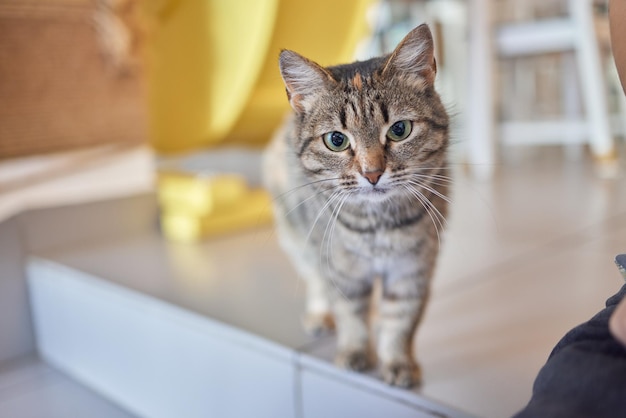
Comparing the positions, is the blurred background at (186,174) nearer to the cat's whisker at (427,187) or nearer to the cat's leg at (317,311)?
the cat's leg at (317,311)

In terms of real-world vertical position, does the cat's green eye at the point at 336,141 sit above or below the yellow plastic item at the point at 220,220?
above

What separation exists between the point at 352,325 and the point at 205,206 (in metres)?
0.85

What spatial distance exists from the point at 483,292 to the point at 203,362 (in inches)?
20.2

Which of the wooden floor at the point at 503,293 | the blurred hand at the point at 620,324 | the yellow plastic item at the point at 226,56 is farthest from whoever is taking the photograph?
the yellow plastic item at the point at 226,56

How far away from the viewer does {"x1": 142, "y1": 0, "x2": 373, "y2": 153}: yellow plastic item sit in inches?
51.5

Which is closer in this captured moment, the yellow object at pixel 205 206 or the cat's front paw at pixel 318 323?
the cat's front paw at pixel 318 323

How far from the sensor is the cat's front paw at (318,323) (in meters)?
0.93

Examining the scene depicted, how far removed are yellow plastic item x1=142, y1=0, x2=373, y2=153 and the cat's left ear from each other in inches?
22.7

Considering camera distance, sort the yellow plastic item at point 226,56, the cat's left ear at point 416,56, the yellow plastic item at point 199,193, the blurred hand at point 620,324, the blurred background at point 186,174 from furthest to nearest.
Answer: the yellow plastic item at point 199,193 → the yellow plastic item at point 226,56 → the blurred background at point 186,174 → the cat's left ear at point 416,56 → the blurred hand at point 620,324

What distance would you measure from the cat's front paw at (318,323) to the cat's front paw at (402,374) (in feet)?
0.59

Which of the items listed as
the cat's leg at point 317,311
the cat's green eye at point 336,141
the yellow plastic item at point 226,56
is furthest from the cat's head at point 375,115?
the yellow plastic item at point 226,56

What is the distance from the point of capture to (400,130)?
0.69 meters

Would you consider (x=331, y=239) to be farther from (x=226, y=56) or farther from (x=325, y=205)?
(x=226, y=56)

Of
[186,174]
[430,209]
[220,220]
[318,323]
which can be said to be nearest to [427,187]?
[430,209]
